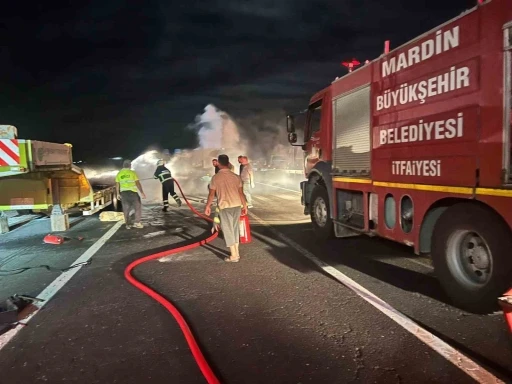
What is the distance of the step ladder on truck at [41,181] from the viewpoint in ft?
28.5

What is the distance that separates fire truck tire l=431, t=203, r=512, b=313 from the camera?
3.97 m

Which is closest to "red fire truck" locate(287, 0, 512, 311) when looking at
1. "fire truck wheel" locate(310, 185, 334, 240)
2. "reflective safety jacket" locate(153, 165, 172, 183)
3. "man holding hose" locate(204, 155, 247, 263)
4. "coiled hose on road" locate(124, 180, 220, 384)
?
"fire truck wheel" locate(310, 185, 334, 240)

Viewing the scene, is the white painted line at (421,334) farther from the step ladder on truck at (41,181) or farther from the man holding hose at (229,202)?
the step ladder on truck at (41,181)

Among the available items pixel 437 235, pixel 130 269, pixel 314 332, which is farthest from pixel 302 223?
pixel 314 332

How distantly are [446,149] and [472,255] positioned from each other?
110 centimetres

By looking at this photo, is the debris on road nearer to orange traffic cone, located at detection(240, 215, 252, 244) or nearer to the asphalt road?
the asphalt road

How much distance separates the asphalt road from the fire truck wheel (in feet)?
2.55

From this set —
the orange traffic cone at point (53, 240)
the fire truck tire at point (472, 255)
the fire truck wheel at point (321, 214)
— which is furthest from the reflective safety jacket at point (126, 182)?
the fire truck tire at point (472, 255)

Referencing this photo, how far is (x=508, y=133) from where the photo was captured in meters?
3.88

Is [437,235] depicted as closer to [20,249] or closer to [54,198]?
[20,249]

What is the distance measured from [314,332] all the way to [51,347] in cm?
228

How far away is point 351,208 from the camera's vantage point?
7168mm

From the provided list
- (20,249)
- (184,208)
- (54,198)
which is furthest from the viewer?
(184,208)

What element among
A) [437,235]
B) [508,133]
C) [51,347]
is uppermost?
[508,133]
